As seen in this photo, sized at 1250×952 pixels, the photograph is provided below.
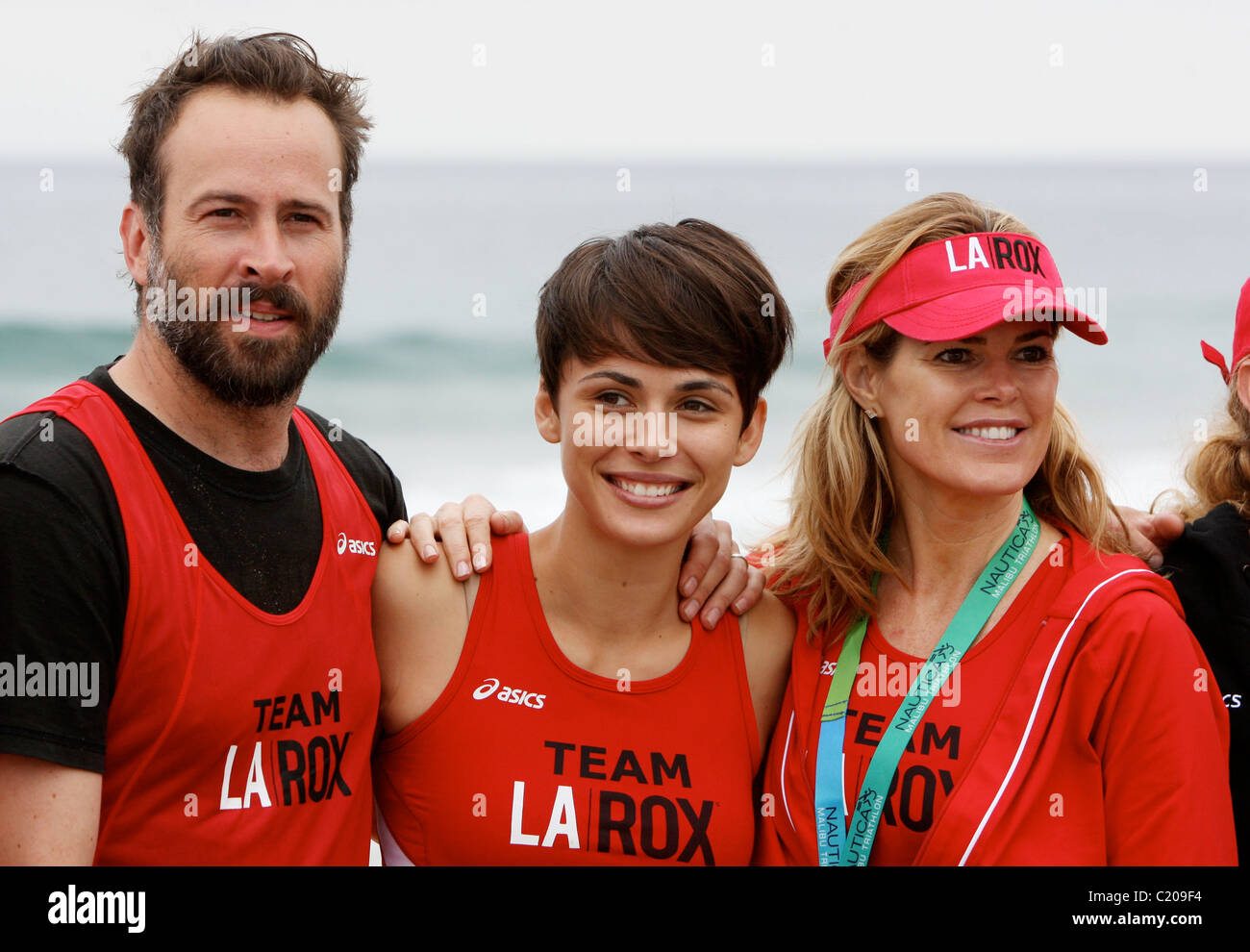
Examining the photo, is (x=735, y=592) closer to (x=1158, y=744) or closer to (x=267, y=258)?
(x=1158, y=744)

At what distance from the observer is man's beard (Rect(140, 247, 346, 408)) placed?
3033 mm

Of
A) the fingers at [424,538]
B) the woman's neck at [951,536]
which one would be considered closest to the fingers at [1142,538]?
the woman's neck at [951,536]

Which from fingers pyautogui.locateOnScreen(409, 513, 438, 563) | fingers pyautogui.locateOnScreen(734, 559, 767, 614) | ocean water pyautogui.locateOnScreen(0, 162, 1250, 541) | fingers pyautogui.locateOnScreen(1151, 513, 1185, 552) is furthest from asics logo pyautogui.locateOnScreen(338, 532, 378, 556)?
ocean water pyautogui.locateOnScreen(0, 162, 1250, 541)

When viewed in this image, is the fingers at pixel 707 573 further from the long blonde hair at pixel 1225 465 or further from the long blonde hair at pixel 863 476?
the long blonde hair at pixel 1225 465

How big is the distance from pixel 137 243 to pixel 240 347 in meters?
0.48

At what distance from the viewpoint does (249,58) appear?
10.8 ft

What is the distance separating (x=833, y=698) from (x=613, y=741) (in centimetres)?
64

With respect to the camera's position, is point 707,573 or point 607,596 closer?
point 607,596

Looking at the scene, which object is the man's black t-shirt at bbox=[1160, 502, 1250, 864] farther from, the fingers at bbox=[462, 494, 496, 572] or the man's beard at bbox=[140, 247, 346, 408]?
the man's beard at bbox=[140, 247, 346, 408]

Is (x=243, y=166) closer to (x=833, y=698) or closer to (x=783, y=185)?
(x=833, y=698)

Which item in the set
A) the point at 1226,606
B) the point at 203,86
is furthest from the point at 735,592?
the point at 203,86

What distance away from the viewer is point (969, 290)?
3.37 metres

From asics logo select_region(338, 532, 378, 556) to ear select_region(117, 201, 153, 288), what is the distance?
0.86m

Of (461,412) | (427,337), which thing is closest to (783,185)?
(427,337)
